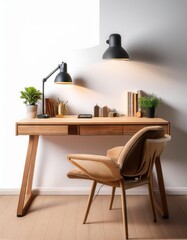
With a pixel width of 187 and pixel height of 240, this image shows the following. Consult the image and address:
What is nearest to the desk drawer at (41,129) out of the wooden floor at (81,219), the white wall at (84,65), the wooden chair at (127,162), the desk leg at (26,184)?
the desk leg at (26,184)

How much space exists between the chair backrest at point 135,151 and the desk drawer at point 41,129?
2.26ft

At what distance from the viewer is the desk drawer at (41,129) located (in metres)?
2.81

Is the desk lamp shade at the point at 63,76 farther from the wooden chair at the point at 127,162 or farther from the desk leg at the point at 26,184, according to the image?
the wooden chair at the point at 127,162

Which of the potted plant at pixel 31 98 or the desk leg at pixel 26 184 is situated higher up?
the potted plant at pixel 31 98

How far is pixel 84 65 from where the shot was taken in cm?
337

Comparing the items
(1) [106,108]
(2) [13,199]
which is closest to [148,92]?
(1) [106,108]

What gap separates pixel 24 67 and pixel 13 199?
51.9 inches

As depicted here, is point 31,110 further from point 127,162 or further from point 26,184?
point 127,162

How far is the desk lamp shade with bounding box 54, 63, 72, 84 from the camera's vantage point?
314 cm

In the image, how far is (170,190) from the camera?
11.3 ft

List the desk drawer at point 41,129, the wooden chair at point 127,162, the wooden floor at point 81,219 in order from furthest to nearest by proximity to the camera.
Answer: the desk drawer at point 41,129 → the wooden floor at point 81,219 → the wooden chair at point 127,162

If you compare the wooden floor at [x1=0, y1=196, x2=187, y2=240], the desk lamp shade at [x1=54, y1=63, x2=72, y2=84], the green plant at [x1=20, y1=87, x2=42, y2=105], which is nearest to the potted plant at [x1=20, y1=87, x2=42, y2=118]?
the green plant at [x1=20, y1=87, x2=42, y2=105]

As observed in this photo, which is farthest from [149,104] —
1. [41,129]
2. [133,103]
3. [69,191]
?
[69,191]

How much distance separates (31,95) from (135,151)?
1.32 meters
